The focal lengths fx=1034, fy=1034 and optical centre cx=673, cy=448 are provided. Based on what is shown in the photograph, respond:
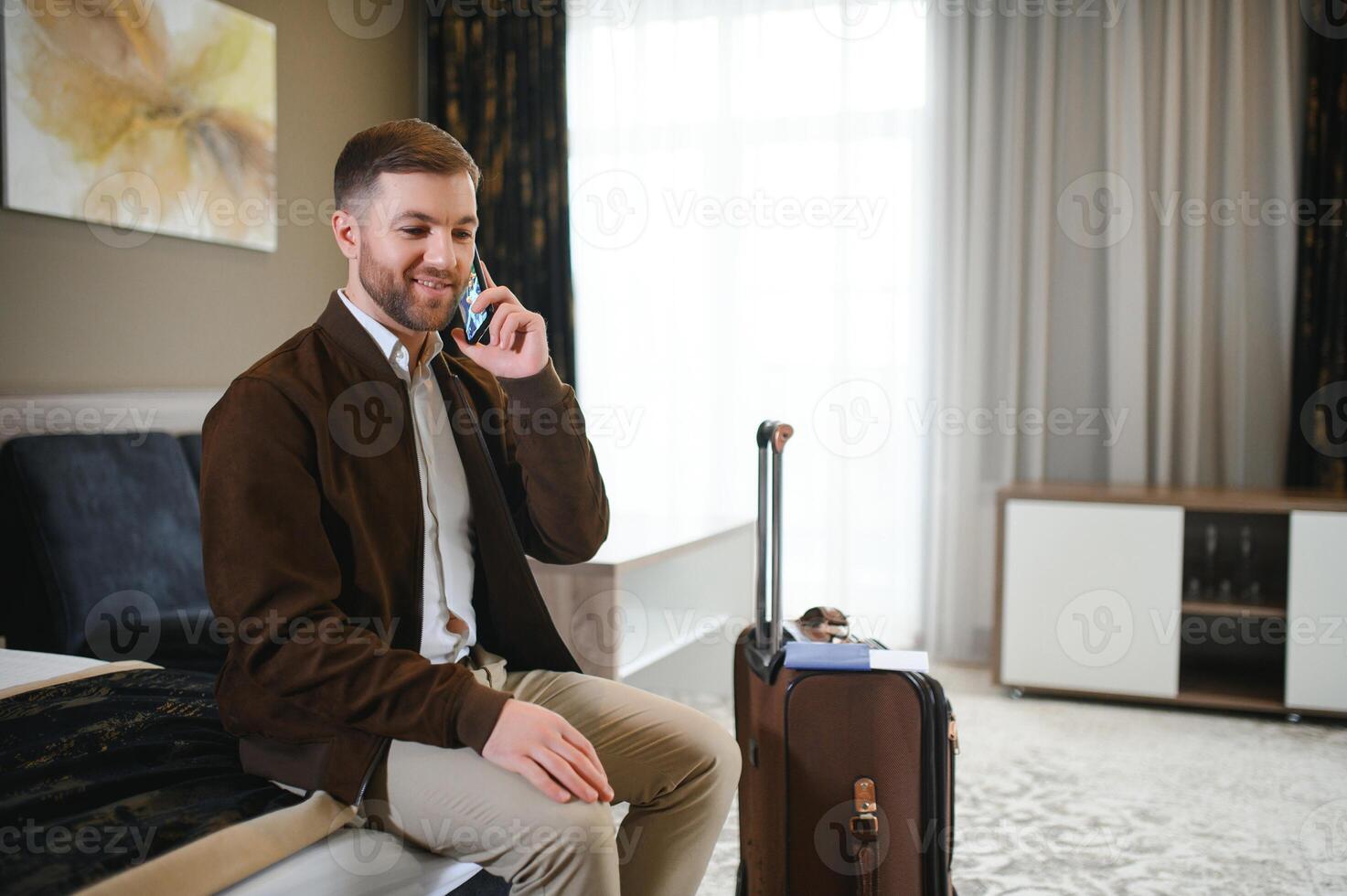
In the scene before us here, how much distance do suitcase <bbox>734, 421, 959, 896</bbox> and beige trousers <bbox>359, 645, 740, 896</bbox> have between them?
0.76 ft

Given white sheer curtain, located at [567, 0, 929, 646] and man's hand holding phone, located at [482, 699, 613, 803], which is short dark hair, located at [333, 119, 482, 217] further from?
white sheer curtain, located at [567, 0, 929, 646]

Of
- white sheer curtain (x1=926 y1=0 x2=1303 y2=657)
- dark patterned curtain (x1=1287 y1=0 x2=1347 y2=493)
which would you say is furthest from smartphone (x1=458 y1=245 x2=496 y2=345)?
dark patterned curtain (x1=1287 y1=0 x2=1347 y2=493)

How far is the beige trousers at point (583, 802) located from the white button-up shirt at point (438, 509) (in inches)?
3.0

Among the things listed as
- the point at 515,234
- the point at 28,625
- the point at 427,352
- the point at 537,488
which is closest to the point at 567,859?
the point at 537,488

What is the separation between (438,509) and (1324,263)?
325cm

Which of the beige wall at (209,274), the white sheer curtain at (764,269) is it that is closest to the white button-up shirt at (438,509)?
the beige wall at (209,274)

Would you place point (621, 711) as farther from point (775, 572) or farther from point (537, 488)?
point (775, 572)

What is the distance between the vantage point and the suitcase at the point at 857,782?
1.61 meters

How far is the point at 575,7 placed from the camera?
430cm

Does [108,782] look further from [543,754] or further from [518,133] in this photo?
[518,133]

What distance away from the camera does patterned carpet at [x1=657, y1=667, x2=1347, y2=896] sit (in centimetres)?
206

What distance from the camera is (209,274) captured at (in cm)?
338

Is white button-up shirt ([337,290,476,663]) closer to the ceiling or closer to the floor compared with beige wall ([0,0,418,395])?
closer to the floor

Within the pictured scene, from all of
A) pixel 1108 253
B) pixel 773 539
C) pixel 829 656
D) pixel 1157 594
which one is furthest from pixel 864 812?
pixel 1108 253
